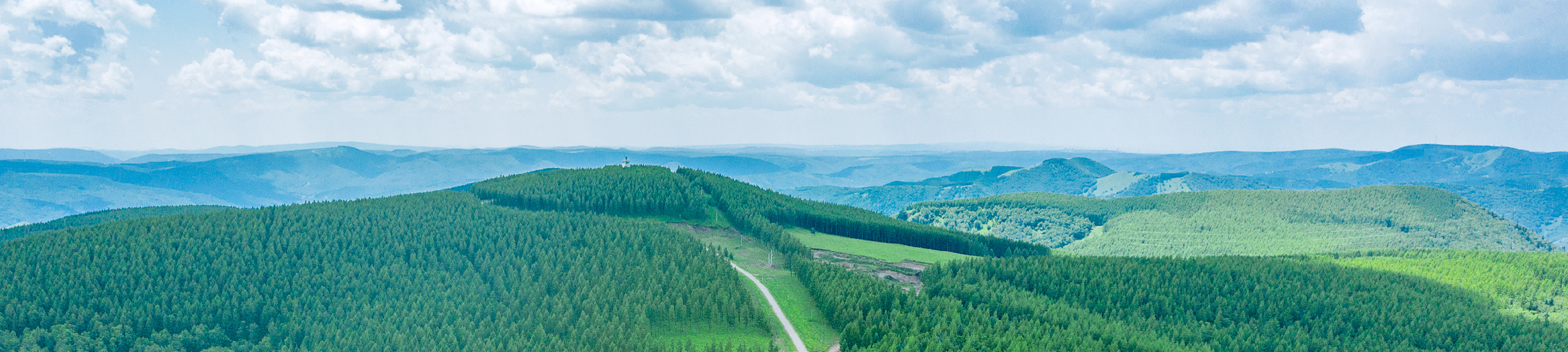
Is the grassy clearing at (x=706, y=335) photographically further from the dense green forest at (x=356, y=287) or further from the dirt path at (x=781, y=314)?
the dirt path at (x=781, y=314)

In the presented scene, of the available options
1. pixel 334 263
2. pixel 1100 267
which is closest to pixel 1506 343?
pixel 1100 267

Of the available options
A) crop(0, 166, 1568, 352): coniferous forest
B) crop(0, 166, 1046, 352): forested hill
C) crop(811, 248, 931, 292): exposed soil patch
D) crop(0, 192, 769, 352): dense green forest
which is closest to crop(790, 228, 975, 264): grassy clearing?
crop(811, 248, 931, 292): exposed soil patch

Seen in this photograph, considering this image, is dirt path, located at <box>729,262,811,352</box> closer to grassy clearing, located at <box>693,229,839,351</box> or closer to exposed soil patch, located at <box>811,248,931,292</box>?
grassy clearing, located at <box>693,229,839,351</box>

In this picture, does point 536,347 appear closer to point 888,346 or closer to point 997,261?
point 888,346

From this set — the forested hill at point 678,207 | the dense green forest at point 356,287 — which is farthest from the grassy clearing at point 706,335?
the forested hill at point 678,207

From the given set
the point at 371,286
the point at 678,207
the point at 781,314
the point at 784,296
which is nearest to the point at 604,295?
the point at 781,314

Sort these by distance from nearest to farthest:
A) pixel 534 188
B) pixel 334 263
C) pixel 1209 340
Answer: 1. pixel 1209 340
2. pixel 334 263
3. pixel 534 188
